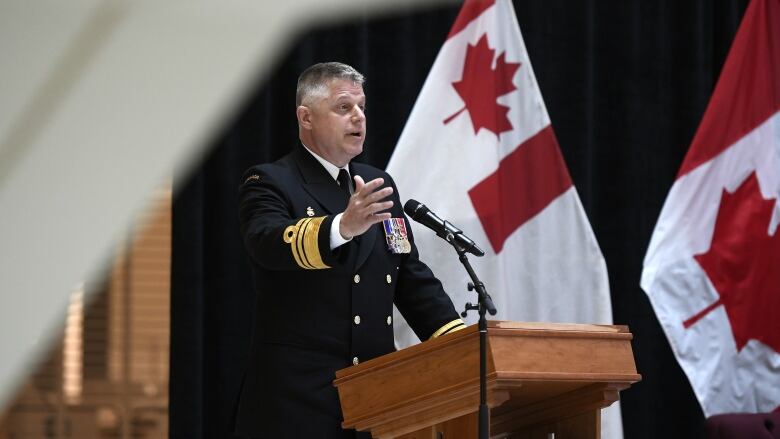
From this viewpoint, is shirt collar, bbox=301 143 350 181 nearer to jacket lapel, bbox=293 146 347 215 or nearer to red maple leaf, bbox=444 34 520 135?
jacket lapel, bbox=293 146 347 215

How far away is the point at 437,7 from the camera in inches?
185

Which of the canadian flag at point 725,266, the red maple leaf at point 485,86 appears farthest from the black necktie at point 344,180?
the canadian flag at point 725,266

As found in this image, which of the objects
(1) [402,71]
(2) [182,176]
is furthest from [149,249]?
(1) [402,71]

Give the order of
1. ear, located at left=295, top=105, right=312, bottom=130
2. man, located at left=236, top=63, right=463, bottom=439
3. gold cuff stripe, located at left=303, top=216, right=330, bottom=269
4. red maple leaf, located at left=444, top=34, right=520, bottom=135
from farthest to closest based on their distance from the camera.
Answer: red maple leaf, located at left=444, top=34, right=520, bottom=135
ear, located at left=295, top=105, right=312, bottom=130
man, located at left=236, top=63, right=463, bottom=439
gold cuff stripe, located at left=303, top=216, right=330, bottom=269

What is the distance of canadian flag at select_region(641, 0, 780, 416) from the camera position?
4430 millimetres

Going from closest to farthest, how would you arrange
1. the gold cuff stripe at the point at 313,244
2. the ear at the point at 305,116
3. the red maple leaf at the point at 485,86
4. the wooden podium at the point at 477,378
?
the wooden podium at the point at 477,378, the gold cuff stripe at the point at 313,244, the ear at the point at 305,116, the red maple leaf at the point at 485,86

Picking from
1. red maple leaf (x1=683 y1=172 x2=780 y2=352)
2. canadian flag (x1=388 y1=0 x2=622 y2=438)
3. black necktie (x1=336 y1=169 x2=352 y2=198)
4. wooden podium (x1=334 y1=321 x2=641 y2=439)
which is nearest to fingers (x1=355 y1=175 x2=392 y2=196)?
wooden podium (x1=334 y1=321 x2=641 y2=439)

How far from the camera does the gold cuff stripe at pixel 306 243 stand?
8.83 feet

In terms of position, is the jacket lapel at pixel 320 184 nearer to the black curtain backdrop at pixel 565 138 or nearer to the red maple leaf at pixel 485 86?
the black curtain backdrop at pixel 565 138

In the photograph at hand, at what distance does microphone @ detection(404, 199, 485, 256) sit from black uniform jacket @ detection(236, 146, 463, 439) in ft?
0.81

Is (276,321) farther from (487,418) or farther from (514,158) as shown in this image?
(514,158)

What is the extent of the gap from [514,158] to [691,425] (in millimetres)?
1410

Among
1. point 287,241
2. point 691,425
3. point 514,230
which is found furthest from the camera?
point 691,425

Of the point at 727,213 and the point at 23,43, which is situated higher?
the point at 23,43
